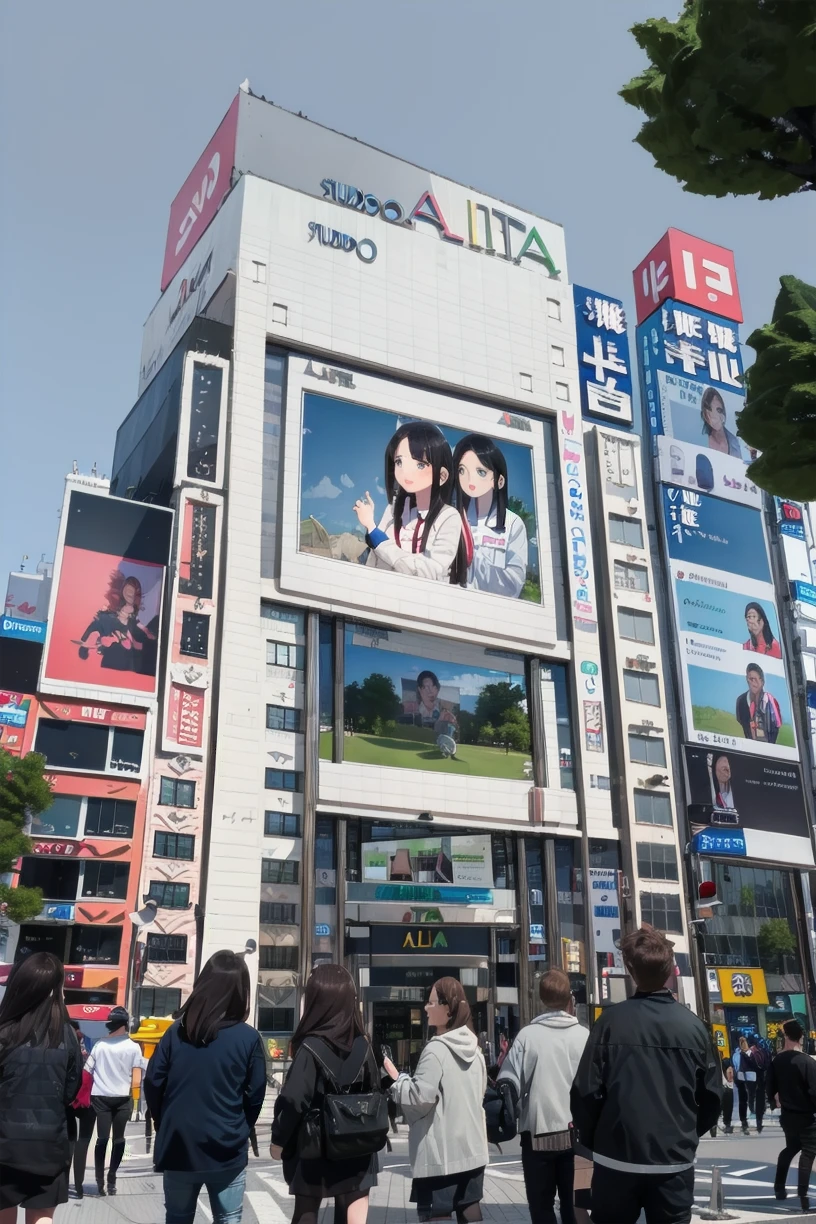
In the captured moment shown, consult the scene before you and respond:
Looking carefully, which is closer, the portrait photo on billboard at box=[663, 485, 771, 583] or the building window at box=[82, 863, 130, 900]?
the building window at box=[82, 863, 130, 900]

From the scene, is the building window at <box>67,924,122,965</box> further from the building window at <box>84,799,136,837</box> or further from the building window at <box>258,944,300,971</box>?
the building window at <box>258,944,300,971</box>

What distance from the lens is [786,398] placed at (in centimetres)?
701

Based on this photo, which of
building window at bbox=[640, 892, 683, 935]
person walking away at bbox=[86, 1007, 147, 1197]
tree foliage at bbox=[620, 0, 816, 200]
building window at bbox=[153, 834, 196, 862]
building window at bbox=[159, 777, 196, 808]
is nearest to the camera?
tree foliage at bbox=[620, 0, 816, 200]

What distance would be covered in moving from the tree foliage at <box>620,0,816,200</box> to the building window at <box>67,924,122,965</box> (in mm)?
32617

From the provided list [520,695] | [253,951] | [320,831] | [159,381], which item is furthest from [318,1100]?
[159,381]

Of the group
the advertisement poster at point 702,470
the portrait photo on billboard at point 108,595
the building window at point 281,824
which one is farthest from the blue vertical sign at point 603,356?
the building window at point 281,824

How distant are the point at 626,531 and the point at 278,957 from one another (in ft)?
85.2

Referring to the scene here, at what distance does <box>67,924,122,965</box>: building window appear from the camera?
3403 centimetres

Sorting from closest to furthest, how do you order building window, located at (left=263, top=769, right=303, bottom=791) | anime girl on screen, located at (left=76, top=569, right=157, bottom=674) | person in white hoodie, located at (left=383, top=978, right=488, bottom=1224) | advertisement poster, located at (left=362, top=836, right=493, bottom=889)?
person in white hoodie, located at (left=383, top=978, right=488, bottom=1224) < anime girl on screen, located at (left=76, top=569, right=157, bottom=674) < building window, located at (left=263, top=769, right=303, bottom=791) < advertisement poster, located at (left=362, top=836, right=493, bottom=889)

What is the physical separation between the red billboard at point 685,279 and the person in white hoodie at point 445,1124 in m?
56.5

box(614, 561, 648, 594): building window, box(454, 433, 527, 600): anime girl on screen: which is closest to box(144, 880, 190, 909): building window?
box(454, 433, 527, 600): anime girl on screen

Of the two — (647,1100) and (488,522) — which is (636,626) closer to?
(488,522)

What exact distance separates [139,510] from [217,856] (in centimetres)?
1315

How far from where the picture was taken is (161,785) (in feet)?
119
